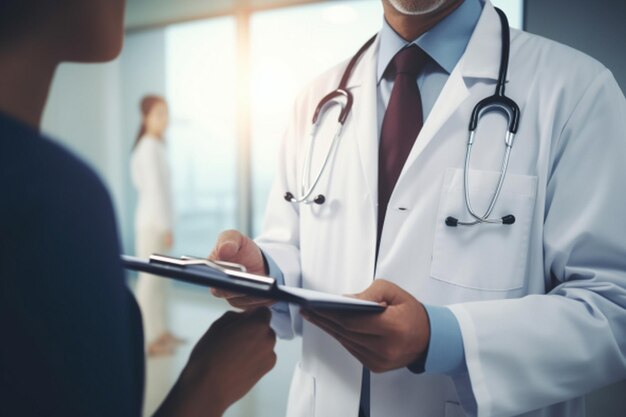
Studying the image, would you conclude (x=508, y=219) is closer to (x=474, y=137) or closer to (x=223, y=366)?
(x=474, y=137)

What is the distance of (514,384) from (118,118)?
4065 millimetres

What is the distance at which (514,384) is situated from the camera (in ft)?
2.04

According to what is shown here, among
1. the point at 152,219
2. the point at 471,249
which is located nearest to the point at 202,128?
the point at 152,219

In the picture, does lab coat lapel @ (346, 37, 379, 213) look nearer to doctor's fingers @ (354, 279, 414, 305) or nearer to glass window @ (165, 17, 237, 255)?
doctor's fingers @ (354, 279, 414, 305)

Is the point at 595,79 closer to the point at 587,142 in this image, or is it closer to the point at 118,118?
the point at 587,142

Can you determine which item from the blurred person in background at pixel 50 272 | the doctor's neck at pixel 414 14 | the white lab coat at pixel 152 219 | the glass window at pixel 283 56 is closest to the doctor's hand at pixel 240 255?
the blurred person in background at pixel 50 272

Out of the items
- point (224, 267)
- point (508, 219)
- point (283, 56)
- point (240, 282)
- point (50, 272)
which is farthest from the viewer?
point (283, 56)

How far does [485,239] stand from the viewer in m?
0.69

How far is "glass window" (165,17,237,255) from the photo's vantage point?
3.33 m

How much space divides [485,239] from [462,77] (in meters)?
0.27

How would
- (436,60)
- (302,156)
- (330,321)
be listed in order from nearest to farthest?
(330,321)
(436,60)
(302,156)

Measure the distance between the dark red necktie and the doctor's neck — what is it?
0.14ft

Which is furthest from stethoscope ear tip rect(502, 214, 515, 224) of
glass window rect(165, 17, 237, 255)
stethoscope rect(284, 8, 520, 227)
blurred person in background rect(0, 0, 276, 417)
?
glass window rect(165, 17, 237, 255)

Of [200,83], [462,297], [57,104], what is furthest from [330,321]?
[57,104]
